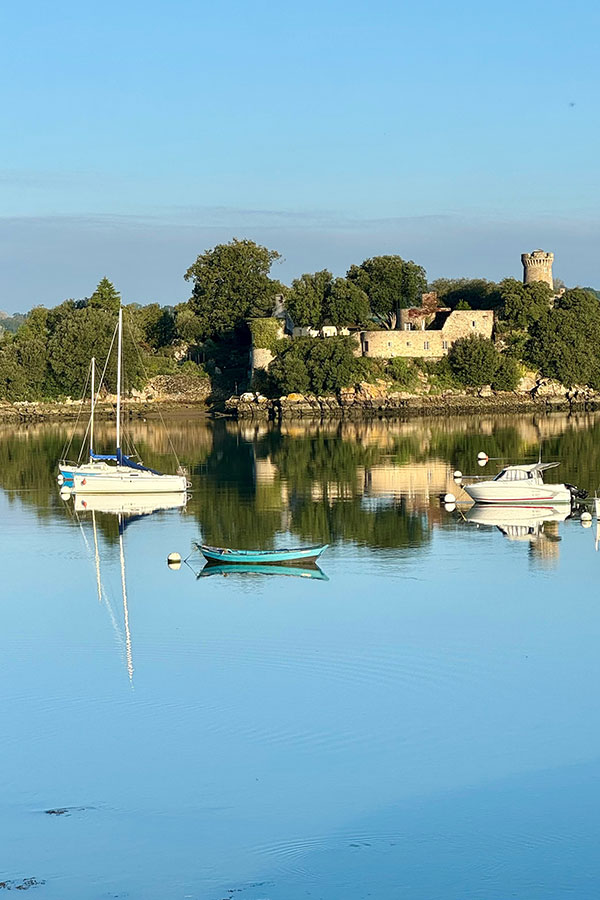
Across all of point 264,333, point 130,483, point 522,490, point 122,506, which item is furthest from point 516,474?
point 264,333

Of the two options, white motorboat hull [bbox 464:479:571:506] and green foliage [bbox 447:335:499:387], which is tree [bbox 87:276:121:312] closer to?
green foliage [bbox 447:335:499:387]

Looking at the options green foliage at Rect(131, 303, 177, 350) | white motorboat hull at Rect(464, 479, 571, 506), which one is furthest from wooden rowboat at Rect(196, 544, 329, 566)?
green foliage at Rect(131, 303, 177, 350)

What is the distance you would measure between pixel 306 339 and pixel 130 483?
128 ft

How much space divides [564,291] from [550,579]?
5655 centimetres

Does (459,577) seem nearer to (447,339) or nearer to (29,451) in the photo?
(29,451)

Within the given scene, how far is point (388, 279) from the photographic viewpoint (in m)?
75.9

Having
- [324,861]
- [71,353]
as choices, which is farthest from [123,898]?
[71,353]

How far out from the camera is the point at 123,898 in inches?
377

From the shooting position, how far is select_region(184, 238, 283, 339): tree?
3066 inches

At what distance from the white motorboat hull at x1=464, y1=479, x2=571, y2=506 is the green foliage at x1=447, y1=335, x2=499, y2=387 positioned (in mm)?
42421

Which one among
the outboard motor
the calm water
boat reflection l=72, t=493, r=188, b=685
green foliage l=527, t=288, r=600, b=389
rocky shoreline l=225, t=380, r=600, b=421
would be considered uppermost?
green foliage l=527, t=288, r=600, b=389

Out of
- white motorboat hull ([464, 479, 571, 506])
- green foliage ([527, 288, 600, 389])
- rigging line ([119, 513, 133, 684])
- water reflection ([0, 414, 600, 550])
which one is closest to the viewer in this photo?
rigging line ([119, 513, 133, 684])

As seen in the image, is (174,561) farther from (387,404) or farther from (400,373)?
(400,373)

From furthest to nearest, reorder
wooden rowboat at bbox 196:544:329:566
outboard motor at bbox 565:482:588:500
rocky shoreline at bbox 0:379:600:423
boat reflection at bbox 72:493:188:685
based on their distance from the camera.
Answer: rocky shoreline at bbox 0:379:600:423 → outboard motor at bbox 565:482:588:500 → boat reflection at bbox 72:493:188:685 → wooden rowboat at bbox 196:544:329:566
